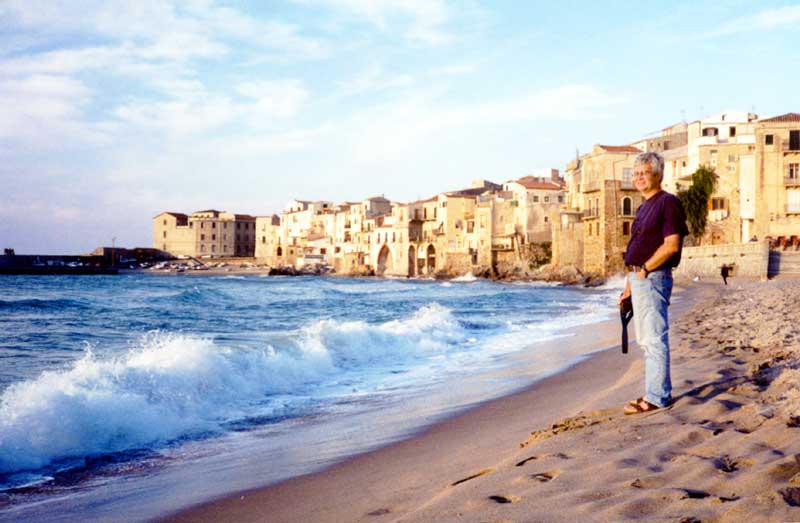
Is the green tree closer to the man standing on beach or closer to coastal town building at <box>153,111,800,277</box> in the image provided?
coastal town building at <box>153,111,800,277</box>

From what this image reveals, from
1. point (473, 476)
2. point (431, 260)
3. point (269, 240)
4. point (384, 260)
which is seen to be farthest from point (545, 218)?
point (473, 476)

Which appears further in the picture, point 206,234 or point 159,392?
point 206,234

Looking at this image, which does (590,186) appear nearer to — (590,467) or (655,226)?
(655,226)

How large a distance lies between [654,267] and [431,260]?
78.3 metres

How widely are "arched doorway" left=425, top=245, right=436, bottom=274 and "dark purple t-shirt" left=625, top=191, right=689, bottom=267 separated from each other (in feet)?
253

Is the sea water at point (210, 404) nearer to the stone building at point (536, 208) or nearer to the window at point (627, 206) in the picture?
the window at point (627, 206)

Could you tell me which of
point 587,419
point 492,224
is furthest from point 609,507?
point 492,224

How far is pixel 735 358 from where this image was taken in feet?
24.1

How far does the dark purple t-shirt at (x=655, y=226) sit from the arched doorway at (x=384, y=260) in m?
84.5

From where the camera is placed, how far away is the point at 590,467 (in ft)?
12.0

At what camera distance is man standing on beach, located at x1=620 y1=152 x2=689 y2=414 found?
200 inches

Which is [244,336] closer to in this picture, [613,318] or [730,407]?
[613,318]

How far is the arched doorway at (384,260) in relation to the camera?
9019 cm

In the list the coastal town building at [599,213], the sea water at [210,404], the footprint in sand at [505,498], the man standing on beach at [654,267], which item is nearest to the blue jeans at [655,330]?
the man standing on beach at [654,267]
